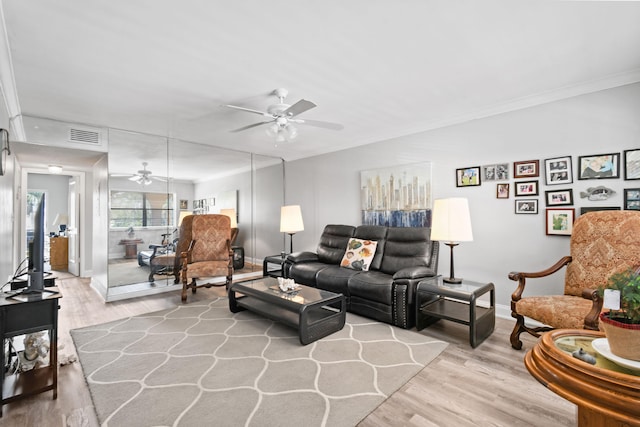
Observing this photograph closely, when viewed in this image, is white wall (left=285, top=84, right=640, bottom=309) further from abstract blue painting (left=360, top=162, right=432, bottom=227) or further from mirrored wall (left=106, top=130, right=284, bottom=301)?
mirrored wall (left=106, top=130, right=284, bottom=301)

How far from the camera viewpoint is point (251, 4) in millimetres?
1852

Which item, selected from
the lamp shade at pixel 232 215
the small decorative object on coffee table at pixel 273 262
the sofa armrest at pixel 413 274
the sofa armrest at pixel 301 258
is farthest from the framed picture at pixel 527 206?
the lamp shade at pixel 232 215

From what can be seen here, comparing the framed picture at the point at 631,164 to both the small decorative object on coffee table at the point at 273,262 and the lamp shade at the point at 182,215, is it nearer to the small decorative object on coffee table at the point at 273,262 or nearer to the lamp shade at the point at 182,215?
the small decorative object on coffee table at the point at 273,262

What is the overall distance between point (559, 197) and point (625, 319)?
7.76ft

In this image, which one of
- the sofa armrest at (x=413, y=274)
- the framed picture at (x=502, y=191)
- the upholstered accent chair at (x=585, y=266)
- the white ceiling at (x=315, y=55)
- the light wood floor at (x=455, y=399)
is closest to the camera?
the light wood floor at (x=455, y=399)

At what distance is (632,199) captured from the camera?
2.70 m

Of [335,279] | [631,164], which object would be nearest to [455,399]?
[335,279]

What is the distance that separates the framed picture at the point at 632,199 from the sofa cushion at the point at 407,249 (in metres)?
1.78

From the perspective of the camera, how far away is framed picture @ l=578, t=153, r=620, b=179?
2787mm

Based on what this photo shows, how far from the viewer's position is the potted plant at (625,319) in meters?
1.14

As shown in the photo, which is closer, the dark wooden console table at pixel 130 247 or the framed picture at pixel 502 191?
the framed picture at pixel 502 191

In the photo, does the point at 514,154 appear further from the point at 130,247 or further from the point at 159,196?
the point at 130,247

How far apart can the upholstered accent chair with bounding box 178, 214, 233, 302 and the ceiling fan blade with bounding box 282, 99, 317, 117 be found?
2535mm

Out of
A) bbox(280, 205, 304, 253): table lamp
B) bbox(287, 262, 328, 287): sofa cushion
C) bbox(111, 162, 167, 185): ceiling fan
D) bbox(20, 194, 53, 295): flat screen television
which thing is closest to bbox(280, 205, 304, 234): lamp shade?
bbox(280, 205, 304, 253): table lamp
